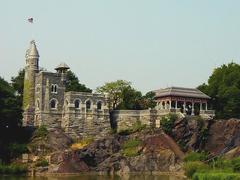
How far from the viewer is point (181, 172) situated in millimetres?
68438

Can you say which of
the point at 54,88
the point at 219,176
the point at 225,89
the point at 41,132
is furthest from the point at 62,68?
the point at 219,176

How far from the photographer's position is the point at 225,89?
87688mm

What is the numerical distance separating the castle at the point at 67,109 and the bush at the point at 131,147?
17.7 feet

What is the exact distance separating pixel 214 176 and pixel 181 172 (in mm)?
19437

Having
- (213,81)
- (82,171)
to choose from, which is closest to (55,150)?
(82,171)

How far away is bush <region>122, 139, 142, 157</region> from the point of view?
71000 millimetres

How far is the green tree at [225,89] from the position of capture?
86.4 metres

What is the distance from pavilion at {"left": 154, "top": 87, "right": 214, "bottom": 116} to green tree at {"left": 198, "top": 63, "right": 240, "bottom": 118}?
3817 mm

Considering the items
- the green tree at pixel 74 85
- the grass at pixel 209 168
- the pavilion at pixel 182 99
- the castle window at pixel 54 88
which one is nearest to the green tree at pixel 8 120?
the castle window at pixel 54 88

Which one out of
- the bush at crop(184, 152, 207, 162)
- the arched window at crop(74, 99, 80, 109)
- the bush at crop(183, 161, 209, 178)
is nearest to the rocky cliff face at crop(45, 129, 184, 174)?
the bush at crop(184, 152, 207, 162)

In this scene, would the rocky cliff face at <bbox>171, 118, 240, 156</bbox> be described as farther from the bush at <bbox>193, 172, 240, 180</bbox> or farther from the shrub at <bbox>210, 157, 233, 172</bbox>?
the bush at <bbox>193, 172, 240, 180</bbox>

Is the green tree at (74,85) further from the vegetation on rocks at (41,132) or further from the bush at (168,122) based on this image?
the bush at (168,122)

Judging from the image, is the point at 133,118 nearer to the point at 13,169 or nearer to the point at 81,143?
the point at 81,143

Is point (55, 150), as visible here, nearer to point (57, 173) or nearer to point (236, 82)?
point (57, 173)
